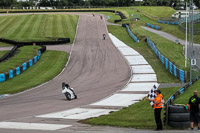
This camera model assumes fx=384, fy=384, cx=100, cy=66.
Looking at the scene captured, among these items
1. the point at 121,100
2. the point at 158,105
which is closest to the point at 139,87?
the point at 121,100

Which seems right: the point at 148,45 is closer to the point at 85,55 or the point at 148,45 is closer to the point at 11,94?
the point at 85,55

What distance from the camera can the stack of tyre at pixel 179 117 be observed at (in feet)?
52.9

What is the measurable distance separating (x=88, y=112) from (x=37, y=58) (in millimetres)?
27276

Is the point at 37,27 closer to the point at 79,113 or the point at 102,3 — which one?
the point at 79,113

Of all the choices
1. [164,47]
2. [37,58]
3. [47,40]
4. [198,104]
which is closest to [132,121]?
[198,104]

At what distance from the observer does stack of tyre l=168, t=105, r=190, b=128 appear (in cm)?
1612

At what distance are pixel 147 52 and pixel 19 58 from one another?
56.9ft

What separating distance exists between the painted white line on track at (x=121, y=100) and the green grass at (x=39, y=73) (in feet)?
27.0

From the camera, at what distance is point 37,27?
83.9 metres

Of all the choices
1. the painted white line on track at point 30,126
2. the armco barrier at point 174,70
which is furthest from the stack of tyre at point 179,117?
the armco barrier at point 174,70

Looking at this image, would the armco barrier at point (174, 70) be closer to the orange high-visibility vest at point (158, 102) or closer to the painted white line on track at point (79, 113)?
the painted white line on track at point (79, 113)

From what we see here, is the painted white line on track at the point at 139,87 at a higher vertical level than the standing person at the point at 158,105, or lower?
lower

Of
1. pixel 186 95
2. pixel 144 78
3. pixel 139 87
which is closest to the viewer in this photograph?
pixel 186 95

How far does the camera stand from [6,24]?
89562mm
